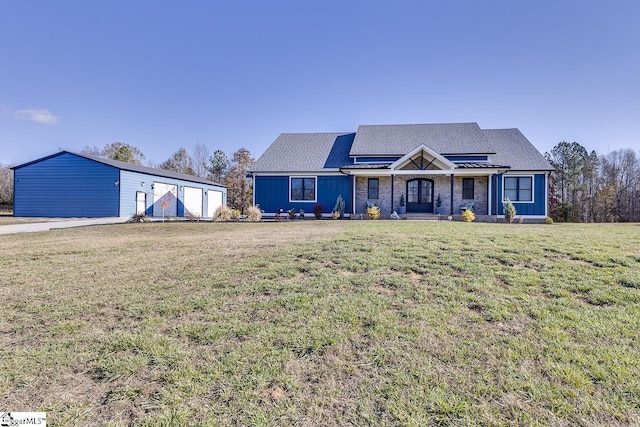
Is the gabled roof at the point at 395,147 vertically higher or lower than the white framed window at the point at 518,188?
higher

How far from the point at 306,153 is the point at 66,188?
17.1 meters

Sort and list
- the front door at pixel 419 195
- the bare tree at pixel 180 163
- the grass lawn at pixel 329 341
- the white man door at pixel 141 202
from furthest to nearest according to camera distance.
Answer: the bare tree at pixel 180 163
the white man door at pixel 141 202
the front door at pixel 419 195
the grass lawn at pixel 329 341

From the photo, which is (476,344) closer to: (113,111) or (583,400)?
(583,400)

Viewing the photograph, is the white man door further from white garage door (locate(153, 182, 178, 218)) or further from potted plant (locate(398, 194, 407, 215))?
potted plant (locate(398, 194, 407, 215))

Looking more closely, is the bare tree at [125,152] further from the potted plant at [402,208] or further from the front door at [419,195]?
the front door at [419,195]

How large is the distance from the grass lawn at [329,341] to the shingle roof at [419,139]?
13908 millimetres

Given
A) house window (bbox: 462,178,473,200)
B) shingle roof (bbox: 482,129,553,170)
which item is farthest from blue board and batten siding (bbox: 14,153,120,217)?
shingle roof (bbox: 482,129,553,170)

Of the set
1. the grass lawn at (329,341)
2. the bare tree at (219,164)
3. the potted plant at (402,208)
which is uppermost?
the bare tree at (219,164)

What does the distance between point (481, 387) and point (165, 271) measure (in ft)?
15.8

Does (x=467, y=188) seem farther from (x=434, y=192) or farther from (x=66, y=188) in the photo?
(x=66, y=188)

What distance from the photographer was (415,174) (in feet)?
56.3

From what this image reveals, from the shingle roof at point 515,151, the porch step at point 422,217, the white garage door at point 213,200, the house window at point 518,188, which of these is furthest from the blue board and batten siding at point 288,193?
the white garage door at point 213,200

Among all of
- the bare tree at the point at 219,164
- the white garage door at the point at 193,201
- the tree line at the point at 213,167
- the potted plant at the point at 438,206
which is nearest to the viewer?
the potted plant at the point at 438,206

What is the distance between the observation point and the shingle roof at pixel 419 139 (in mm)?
18167
